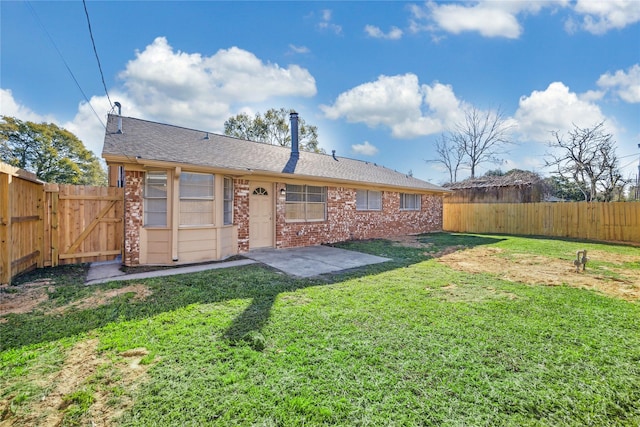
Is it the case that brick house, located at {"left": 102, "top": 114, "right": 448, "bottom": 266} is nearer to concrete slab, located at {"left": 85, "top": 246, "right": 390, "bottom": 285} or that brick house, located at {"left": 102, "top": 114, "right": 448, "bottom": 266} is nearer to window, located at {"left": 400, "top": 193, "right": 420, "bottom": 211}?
window, located at {"left": 400, "top": 193, "right": 420, "bottom": 211}

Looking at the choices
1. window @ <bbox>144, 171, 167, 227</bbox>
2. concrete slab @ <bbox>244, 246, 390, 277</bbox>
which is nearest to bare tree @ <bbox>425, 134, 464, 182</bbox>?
concrete slab @ <bbox>244, 246, 390, 277</bbox>

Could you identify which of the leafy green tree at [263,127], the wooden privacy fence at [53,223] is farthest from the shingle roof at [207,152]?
the leafy green tree at [263,127]

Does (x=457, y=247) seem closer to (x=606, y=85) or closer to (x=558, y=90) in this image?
(x=558, y=90)

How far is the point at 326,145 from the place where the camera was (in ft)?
106

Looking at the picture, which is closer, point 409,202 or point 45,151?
point 409,202

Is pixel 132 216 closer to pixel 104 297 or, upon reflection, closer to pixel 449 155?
pixel 104 297

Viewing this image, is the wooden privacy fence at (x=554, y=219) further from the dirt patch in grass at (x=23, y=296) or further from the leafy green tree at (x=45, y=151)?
the leafy green tree at (x=45, y=151)

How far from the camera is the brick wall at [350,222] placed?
9.77 metres

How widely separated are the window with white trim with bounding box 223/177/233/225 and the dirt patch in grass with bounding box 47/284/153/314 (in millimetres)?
3253

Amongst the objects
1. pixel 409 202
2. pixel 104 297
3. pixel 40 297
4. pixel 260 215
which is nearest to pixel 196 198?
pixel 260 215

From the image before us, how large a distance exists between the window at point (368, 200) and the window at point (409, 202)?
1.89 meters

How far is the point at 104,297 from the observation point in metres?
4.57

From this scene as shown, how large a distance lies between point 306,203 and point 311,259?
117 inches

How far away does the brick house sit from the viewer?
6.89m
